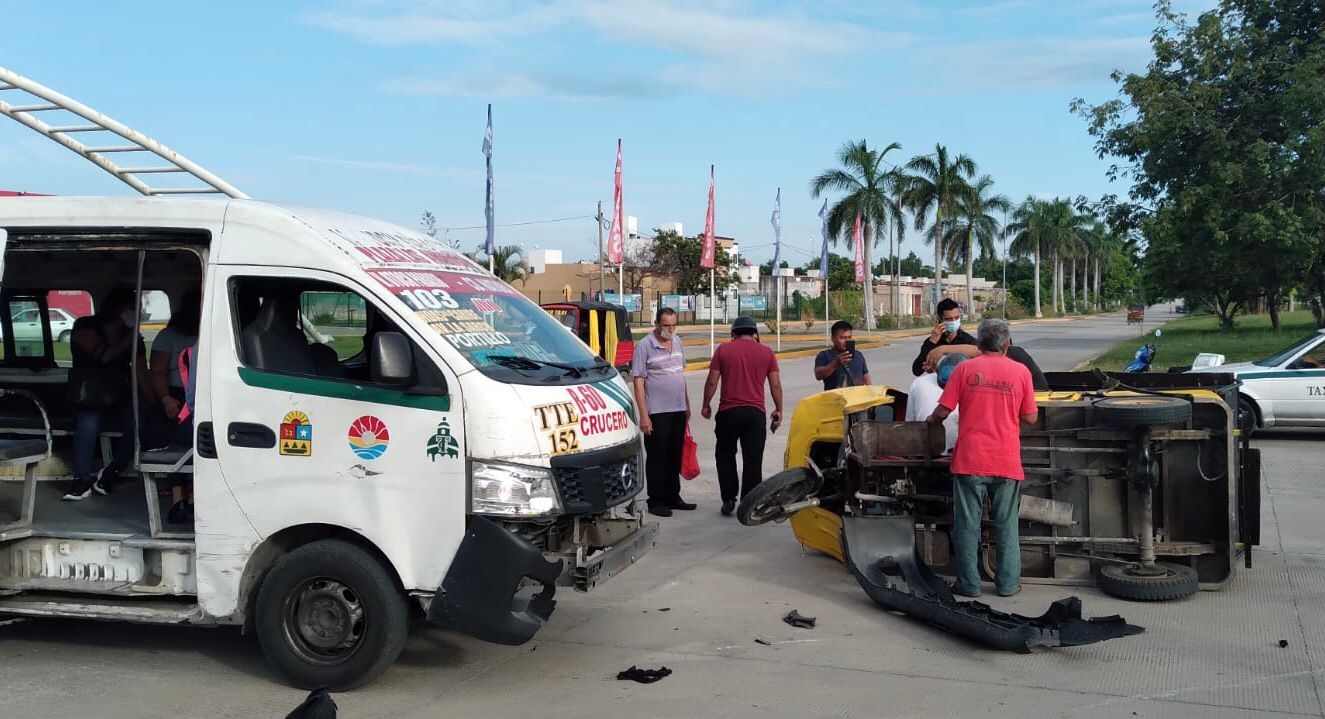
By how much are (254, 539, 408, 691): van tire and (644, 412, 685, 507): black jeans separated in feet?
15.3

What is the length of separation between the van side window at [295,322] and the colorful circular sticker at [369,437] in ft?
0.71

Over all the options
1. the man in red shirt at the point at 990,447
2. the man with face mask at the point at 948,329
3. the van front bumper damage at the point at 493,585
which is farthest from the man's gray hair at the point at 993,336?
the van front bumper damage at the point at 493,585

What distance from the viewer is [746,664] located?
6.03m

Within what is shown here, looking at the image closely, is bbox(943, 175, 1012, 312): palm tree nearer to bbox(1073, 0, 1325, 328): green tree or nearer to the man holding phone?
bbox(1073, 0, 1325, 328): green tree

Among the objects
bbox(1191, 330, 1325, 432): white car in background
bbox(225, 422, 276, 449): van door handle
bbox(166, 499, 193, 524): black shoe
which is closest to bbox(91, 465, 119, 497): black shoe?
bbox(166, 499, 193, 524): black shoe

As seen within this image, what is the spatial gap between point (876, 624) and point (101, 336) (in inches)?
214

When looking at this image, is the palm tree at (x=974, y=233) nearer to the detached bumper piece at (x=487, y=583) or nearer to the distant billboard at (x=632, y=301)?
the distant billboard at (x=632, y=301)

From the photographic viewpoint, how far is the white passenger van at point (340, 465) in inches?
211

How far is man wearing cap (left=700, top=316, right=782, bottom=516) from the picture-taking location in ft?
32.4

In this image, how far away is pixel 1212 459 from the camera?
7.20m

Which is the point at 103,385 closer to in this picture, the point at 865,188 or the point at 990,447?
the point at 990,447

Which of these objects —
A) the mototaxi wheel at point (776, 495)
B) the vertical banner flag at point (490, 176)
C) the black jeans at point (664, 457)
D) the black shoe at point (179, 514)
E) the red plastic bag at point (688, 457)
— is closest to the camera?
the black shoe at point (179, 514)

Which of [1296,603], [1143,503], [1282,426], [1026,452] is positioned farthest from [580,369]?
[1282,426]

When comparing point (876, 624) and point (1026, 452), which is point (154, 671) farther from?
point (1026, 452)
